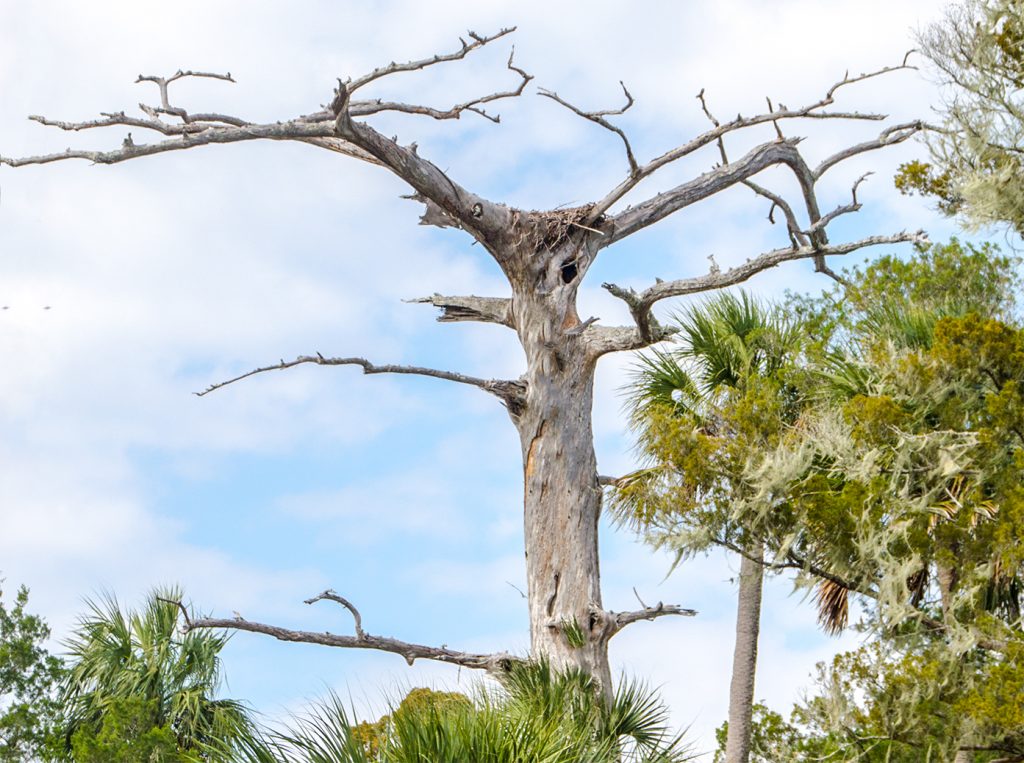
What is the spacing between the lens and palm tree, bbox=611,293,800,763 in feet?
37.0

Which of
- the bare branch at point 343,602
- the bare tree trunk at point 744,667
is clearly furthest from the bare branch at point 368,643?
the bare tree trunk at point 744,667

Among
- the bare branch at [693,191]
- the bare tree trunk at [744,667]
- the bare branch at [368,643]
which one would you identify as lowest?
the bare branch at [368,643]

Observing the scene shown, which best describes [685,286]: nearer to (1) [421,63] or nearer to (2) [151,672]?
(1) [421,63]

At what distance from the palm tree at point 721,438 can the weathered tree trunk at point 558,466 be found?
1069 millimetres

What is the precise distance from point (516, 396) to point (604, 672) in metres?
2.54

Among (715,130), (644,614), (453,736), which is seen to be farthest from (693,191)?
(453,736)

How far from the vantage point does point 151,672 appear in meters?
15.1

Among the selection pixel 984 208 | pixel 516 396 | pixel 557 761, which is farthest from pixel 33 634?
pixel 984 208

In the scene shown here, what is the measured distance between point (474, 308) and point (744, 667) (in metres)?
6.64

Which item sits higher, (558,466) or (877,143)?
(877,143)

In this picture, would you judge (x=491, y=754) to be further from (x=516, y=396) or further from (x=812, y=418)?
(x=812, y=418)

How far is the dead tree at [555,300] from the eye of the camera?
989cm

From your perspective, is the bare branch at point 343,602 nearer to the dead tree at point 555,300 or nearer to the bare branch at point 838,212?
the dead tree at point 555,300

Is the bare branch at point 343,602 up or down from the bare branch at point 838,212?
down
